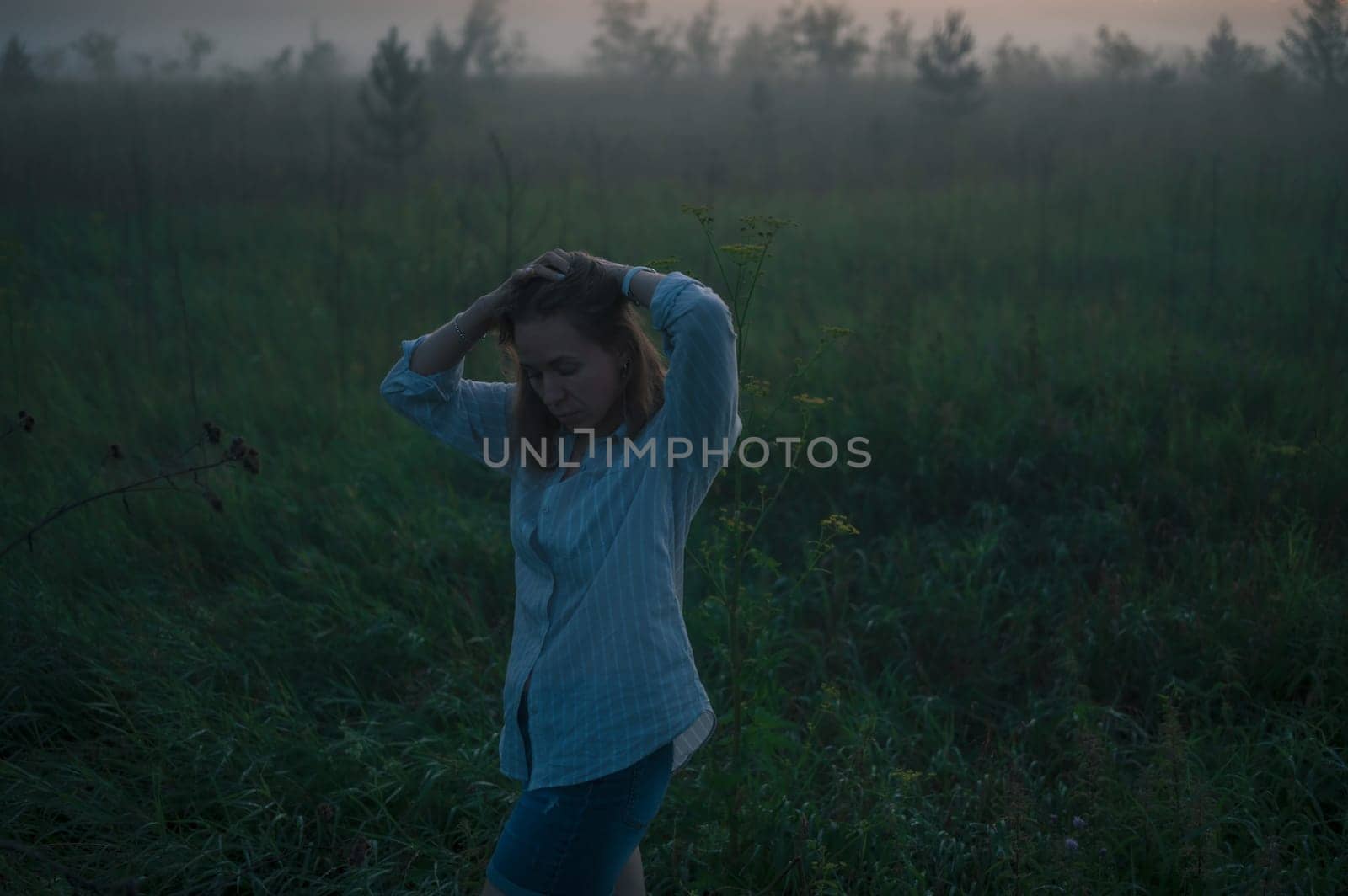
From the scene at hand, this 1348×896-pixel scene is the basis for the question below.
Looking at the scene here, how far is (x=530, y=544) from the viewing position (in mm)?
1727

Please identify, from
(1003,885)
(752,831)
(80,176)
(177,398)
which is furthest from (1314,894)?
(80,176)

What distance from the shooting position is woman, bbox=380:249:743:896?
5.17 ft

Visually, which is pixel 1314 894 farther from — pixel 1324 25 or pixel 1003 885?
pixel 1324 25

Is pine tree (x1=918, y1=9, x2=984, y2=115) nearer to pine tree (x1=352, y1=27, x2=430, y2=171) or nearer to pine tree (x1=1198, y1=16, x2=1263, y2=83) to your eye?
pine tree (x1=1198, y1=16, x2=1263, y2=83)

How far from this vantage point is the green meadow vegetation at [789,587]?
2391 mm

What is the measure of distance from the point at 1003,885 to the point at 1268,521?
2343 mm

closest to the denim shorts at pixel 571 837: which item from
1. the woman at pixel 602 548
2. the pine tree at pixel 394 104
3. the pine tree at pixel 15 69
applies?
the woman at pixel 602 548

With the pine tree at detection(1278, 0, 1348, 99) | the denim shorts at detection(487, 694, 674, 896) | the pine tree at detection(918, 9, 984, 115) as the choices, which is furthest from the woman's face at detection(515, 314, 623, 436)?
the pine tree at detection(918, 9, 984, 115)

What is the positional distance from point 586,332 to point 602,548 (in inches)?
15.2

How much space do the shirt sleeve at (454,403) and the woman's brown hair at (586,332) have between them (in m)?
0.13

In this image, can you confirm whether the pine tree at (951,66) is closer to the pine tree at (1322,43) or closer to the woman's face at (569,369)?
the pine tree at (1322,43)

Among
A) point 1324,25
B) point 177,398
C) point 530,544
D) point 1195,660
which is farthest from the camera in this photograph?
point 1324,25

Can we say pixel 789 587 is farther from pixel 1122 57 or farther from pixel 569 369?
pixel 1122 57

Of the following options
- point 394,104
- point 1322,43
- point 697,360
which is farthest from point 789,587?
point 394,104
